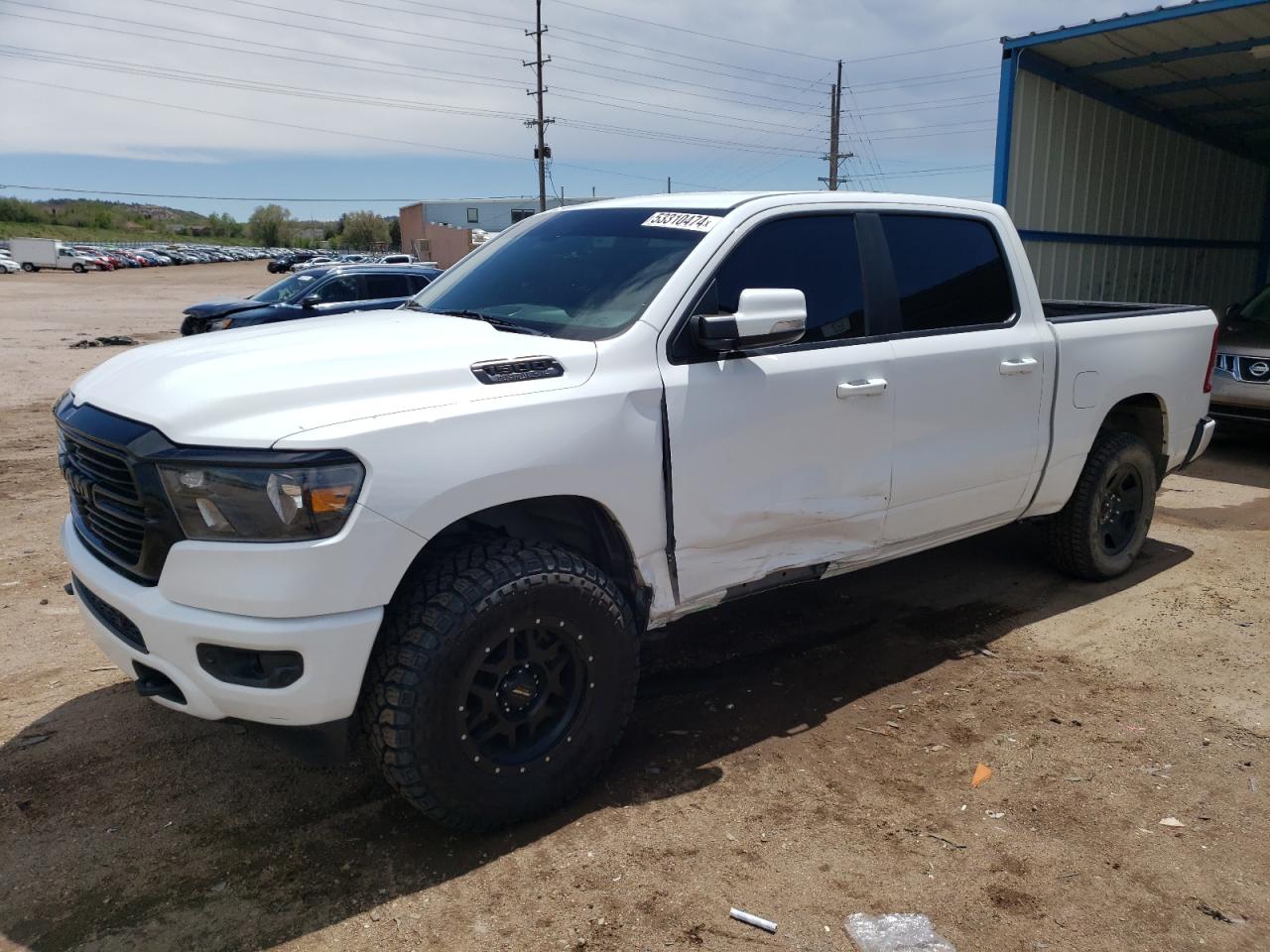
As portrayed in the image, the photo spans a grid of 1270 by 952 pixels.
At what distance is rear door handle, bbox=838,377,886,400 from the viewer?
3.76 meters

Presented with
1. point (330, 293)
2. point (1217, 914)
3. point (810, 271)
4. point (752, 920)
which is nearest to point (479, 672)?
point (752, 920)

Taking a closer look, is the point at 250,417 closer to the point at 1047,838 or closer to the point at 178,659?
the point at 178,659

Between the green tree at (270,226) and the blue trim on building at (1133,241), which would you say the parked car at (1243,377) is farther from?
the green tree at (270,226)

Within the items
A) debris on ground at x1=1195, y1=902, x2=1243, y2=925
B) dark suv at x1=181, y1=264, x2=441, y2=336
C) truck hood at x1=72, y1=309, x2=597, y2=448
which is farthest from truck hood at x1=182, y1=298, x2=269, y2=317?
debris on ground at x1=1195, y1=902, x2=1243, y2=925

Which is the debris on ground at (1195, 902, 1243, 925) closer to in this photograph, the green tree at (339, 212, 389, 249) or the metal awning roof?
the metal awning roof

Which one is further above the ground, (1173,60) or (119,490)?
(1173,60)

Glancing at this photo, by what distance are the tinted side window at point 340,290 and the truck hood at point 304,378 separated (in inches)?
434

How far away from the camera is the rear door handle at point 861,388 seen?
3765 mm

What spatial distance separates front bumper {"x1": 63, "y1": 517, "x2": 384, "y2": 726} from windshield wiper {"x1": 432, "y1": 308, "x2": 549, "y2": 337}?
3.89 ft

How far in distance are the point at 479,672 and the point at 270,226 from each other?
144928mm

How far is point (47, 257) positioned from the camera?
231 feet

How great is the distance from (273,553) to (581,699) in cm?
114

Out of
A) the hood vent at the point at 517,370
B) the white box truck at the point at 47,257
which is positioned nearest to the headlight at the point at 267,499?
the hood vent at the point at 517,370

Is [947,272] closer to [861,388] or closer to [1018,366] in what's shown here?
[1018,366]
